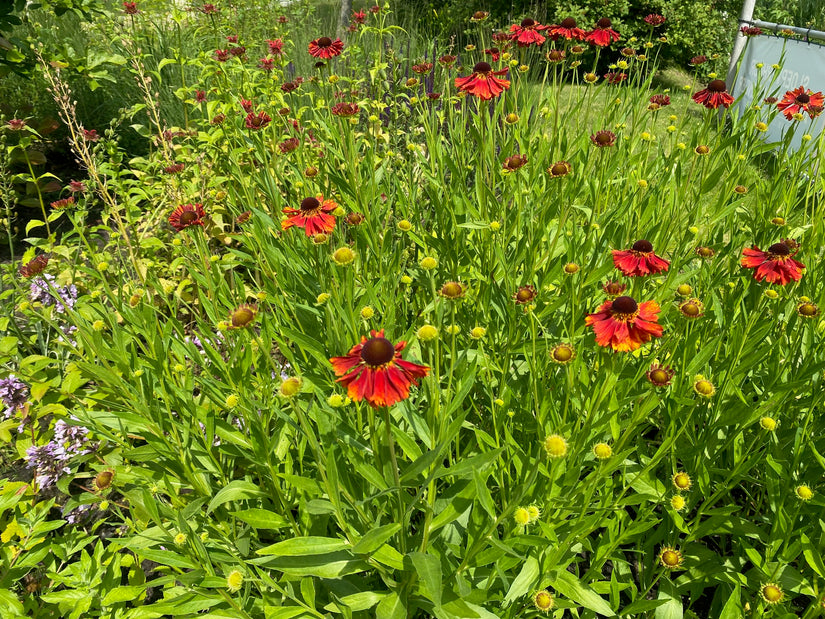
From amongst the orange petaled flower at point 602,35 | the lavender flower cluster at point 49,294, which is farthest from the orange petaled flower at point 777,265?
the lavender flower cluster at point 49,294

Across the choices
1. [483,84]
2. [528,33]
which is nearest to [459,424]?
[483,84]

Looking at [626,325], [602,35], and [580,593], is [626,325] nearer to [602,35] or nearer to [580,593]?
[580,593]

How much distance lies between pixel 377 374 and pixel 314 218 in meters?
0.61

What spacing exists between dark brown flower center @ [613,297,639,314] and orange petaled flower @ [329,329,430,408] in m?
0.42

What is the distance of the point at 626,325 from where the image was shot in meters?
1.01

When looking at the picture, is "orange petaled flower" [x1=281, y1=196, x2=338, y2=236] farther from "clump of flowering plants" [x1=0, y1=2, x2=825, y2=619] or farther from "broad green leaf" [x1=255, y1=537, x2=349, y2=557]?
"broad green leaf" [x1=255, y1=537, x2=349, y2=557]

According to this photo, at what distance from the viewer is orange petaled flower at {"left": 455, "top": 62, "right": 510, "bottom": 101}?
1699 mm

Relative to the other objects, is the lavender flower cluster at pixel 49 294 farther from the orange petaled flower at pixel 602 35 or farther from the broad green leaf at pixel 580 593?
the orange petaled flower at pixel 602 35

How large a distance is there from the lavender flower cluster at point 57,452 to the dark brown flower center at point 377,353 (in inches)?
45.3

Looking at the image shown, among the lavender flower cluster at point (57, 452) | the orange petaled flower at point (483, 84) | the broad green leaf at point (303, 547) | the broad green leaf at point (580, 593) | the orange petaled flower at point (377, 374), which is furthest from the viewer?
the orange petaled flower at point (483, 84)

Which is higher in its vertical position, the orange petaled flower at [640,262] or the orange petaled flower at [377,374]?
the orange petaled flower at [640,262]

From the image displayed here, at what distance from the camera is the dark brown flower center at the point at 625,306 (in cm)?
100

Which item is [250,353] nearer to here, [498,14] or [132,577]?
[132,577]

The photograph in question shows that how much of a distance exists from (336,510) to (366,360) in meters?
0.30
